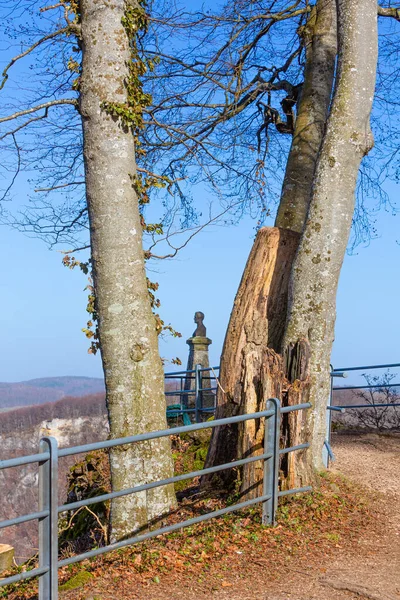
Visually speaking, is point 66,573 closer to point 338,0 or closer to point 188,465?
point 188,465

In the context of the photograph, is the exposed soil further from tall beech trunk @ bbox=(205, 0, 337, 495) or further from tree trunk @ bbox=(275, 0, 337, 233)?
tree trunk @ bbox=(275, 0, 337, 233)

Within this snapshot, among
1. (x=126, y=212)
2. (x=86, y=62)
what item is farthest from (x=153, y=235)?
(x=86, y=62)

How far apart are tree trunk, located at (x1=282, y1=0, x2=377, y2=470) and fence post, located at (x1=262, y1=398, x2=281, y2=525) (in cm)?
125

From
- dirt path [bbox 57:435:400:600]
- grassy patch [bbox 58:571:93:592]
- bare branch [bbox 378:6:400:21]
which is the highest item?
bare branch [bbox 378:6:400:21]

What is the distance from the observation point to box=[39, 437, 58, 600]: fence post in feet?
15.2

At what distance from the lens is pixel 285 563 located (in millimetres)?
5891

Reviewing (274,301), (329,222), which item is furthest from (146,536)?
(329,222)

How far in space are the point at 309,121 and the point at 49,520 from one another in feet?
23.9

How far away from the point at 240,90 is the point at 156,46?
5.11 feet

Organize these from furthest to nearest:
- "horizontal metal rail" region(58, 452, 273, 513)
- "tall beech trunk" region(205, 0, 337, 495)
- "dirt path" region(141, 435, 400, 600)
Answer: "tall beech trunk" region(205, 0, 337, 495)
"dirt path" region(141, 435, 400, 600)
"horizontal metal rail" region(58, 452, 273, 513)

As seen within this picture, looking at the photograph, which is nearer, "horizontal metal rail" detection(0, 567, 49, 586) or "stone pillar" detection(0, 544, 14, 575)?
"horizontal metal rail" detection(0, 567, 49, 586)

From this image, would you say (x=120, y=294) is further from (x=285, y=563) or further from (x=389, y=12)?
(x=389, y=12)

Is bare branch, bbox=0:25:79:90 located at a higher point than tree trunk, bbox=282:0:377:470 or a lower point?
higher

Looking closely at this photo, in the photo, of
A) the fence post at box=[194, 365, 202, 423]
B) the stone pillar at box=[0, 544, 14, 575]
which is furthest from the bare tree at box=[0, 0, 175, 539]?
the fence post at box=[194, 365, 202, 423]
